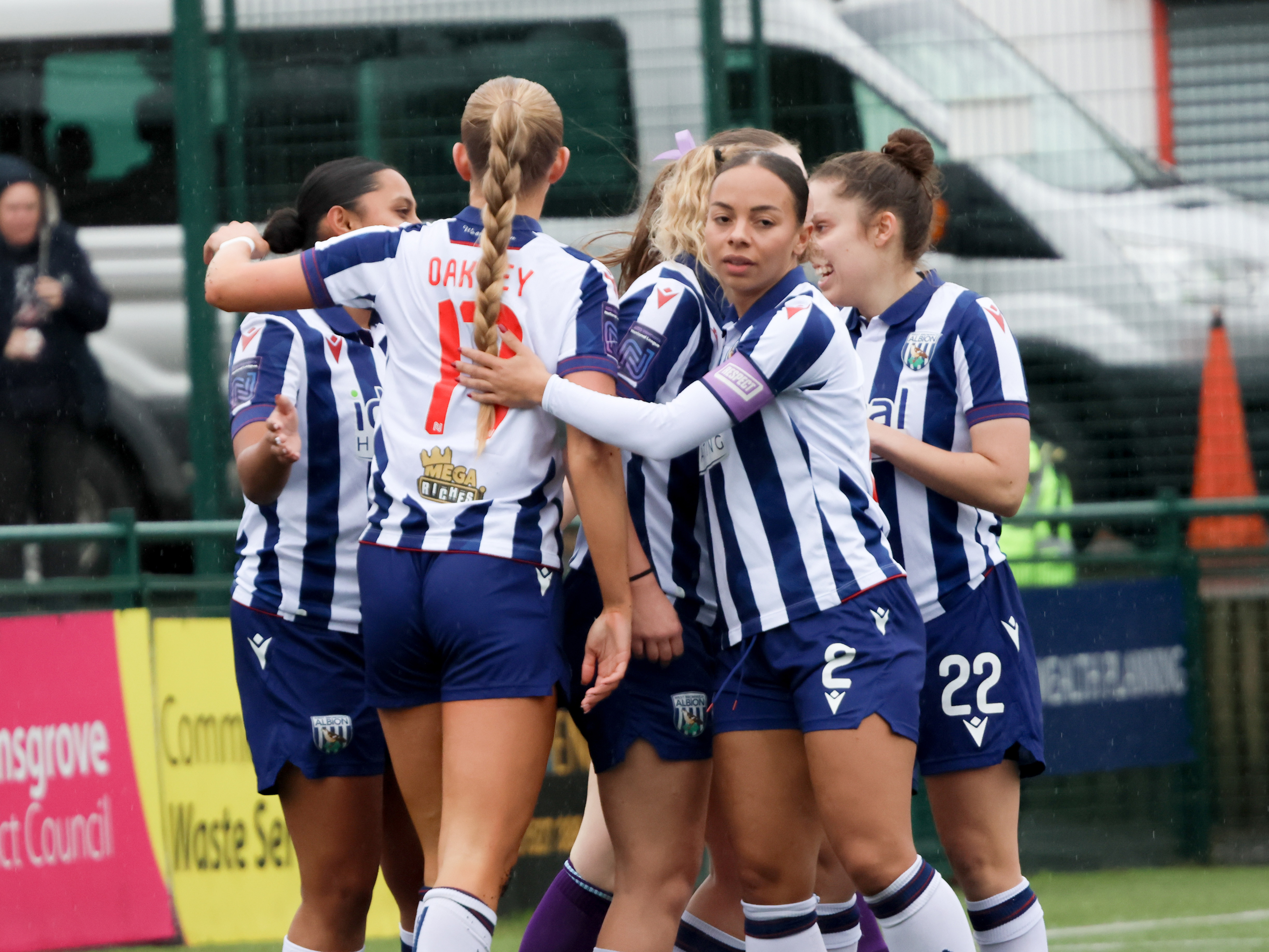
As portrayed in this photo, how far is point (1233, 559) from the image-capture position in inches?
271

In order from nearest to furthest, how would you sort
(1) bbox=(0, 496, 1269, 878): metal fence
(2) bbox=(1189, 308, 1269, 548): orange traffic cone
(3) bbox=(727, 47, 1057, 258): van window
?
1. (1) bbox=(0, 496, 1269, 878): metal fence
2. (3) bbox=(727, 47, 1057, 258): van window
3. (2) bbox=(1189, 308, 1269, 548): orange traffic cone

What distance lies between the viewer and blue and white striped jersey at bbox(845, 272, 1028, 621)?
373 centimetres

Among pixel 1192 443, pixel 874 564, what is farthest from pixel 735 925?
pixel 1192 443

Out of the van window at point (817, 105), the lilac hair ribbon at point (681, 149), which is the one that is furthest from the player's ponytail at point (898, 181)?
the van window at point (817, 105)

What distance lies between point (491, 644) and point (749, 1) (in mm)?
4535

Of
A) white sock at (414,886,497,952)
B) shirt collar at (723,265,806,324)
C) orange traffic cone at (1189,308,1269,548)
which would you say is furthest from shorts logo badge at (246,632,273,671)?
orange traffic cone at (1189,308,1269,548)

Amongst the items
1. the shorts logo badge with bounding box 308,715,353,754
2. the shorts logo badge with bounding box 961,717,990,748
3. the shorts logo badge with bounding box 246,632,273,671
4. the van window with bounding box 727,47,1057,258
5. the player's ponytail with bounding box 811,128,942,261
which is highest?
the van window with bounding box 727,47,1057,258

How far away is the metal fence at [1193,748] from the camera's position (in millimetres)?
6637

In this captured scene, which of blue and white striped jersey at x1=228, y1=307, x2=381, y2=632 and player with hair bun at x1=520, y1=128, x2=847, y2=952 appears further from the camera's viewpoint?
blue and white striped jersey at x1=228, y1=307, x2=381, y2=632

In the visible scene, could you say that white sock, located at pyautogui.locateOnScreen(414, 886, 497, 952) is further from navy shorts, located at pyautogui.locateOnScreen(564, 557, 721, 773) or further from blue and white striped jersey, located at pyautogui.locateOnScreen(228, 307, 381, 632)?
blue and white striped jersey, located at pyautogui.locateOnScreen(228, 307, 381, 632)

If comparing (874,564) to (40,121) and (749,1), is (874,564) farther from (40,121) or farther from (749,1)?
(40,121)

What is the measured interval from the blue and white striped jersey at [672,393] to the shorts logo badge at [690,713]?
6.1 inches

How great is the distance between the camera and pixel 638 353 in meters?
3.44

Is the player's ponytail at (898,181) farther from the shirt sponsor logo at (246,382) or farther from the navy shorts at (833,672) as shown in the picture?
the shirt sponsor logo at (246,382)
